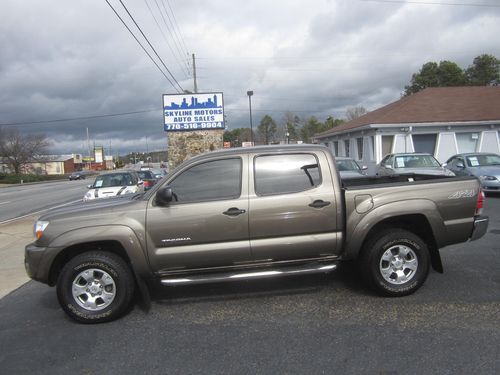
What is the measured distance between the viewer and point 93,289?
4.69 meters

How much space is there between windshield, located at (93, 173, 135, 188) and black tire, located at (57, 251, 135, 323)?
952 centimetres

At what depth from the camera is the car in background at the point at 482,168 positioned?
44.4 ft

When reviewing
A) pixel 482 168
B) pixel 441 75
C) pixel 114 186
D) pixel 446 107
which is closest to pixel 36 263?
pixel 114 186

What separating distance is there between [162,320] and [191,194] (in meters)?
1.41

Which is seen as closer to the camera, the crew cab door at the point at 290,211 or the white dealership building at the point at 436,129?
the crew cab door at the point at 290,211

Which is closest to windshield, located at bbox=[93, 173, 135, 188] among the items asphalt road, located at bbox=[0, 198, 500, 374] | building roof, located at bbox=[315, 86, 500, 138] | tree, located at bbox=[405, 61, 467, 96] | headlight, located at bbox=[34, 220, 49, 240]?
asphalt road, located at bbox=[0, 198, 500, 374]

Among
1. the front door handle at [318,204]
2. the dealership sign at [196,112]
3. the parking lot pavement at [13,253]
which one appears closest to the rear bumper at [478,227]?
the front door handle at [318,204]

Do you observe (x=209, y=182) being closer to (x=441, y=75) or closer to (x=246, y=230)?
(x=246, y=230)

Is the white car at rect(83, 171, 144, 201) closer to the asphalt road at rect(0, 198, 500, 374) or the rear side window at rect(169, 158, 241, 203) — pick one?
the asphalt road at rect(0, 198, 500, 374)

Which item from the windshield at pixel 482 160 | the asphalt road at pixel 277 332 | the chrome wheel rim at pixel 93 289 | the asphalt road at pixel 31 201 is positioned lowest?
the asphalt road at pixel 277 332

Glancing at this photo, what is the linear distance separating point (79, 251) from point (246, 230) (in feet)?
6.17

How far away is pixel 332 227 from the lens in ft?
15.9

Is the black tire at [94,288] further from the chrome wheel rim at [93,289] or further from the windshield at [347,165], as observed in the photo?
the windshield at [347,165]

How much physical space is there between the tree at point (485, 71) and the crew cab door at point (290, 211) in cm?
4350
